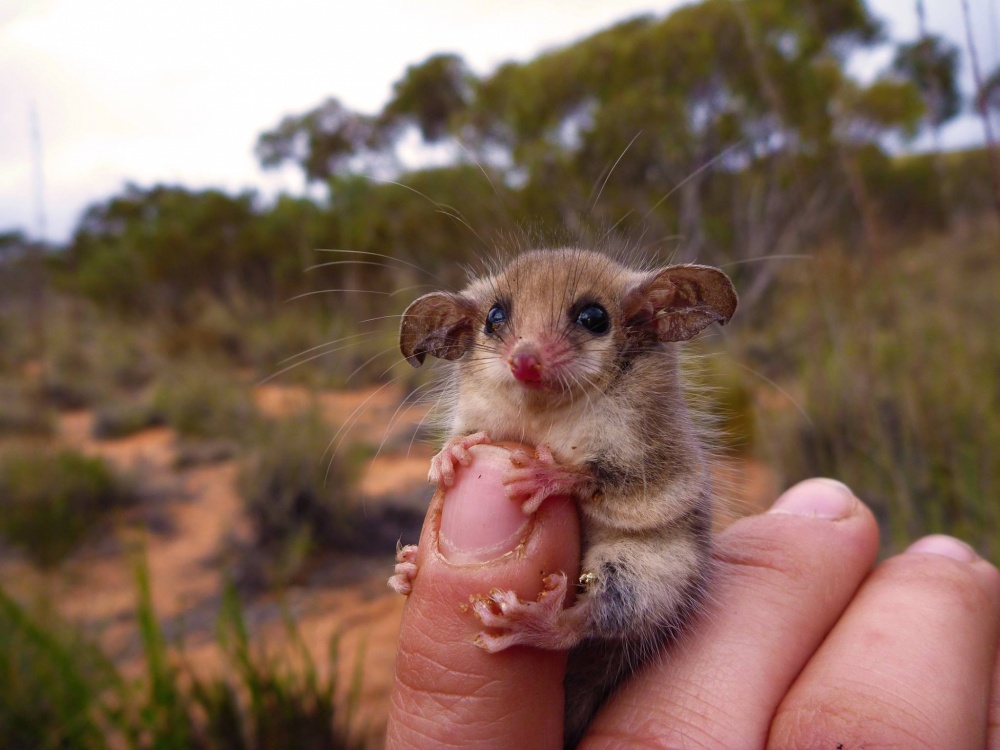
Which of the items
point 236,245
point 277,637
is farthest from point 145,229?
point 277,637

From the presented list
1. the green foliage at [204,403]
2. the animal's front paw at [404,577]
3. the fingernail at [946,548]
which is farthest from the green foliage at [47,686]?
the green foliage at [204,403]

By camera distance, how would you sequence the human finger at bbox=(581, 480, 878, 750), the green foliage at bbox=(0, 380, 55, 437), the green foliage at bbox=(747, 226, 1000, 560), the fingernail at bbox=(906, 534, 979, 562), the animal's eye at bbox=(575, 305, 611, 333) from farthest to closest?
1. the green foliage at bbox=(0, 380, 55, 437)
2. the green foliage at bbox=(747, 226, 1000, 560)
3. the fingernail at bbox=(906, 534, 979, 562)
4. the animal's eye at bbox=(575, 305, 611, 333)
5. the human finger at bbox=(581, 480, 878, 750)

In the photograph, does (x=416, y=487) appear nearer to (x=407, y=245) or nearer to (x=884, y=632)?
(x=407, y=245)

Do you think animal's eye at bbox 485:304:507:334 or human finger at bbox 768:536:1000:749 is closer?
human finger at bbox 768:536:1000:749

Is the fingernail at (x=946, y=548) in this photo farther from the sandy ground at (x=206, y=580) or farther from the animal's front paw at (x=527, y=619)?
the animal's front paw at (x=527, y=619)

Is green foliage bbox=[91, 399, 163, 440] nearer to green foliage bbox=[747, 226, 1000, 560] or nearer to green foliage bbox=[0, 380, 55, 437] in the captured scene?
green foliage bbox=[0, 380, 55, 437]

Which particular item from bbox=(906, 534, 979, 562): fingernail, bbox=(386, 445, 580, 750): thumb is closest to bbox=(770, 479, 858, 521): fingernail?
bbox=(906, 534, 979, 562): fingernail

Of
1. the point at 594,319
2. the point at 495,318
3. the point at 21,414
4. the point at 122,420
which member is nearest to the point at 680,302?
the point at 594,319
